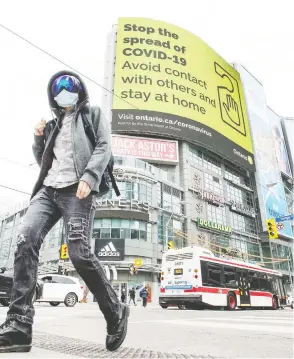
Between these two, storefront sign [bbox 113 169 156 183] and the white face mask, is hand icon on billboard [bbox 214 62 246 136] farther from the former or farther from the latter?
the white face mask

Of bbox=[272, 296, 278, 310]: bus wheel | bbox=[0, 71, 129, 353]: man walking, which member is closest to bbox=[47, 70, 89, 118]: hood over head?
bbox=[0, 71, 129, 353]: man walking

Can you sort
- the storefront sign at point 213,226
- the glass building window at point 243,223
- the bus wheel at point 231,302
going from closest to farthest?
1. the bus wheel at point 231,302
2. the storefront sign at point 213,226
3. the glass building window at point 243,223

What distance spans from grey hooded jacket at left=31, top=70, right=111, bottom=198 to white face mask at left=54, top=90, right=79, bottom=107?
0.16 feet

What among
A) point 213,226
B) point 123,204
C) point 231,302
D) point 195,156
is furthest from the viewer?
point 195,156

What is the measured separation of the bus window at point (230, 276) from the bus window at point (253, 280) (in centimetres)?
173

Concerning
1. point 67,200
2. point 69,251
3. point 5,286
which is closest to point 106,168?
point 67,200

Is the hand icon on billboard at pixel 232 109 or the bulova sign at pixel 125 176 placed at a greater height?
the hand icon on billboard at pixel 232 109

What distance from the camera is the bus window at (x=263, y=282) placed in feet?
60.8

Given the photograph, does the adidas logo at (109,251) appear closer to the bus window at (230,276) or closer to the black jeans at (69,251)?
the bus window at (230,276)

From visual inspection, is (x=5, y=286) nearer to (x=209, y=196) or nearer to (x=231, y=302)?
(x=231, y=302)

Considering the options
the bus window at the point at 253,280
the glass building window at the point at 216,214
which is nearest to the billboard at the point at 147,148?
the glass building window at the point at 216,214

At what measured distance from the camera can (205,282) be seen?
1474 centimetres

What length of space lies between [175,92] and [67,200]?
4752 centimetres

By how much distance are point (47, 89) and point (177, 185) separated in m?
40.2
